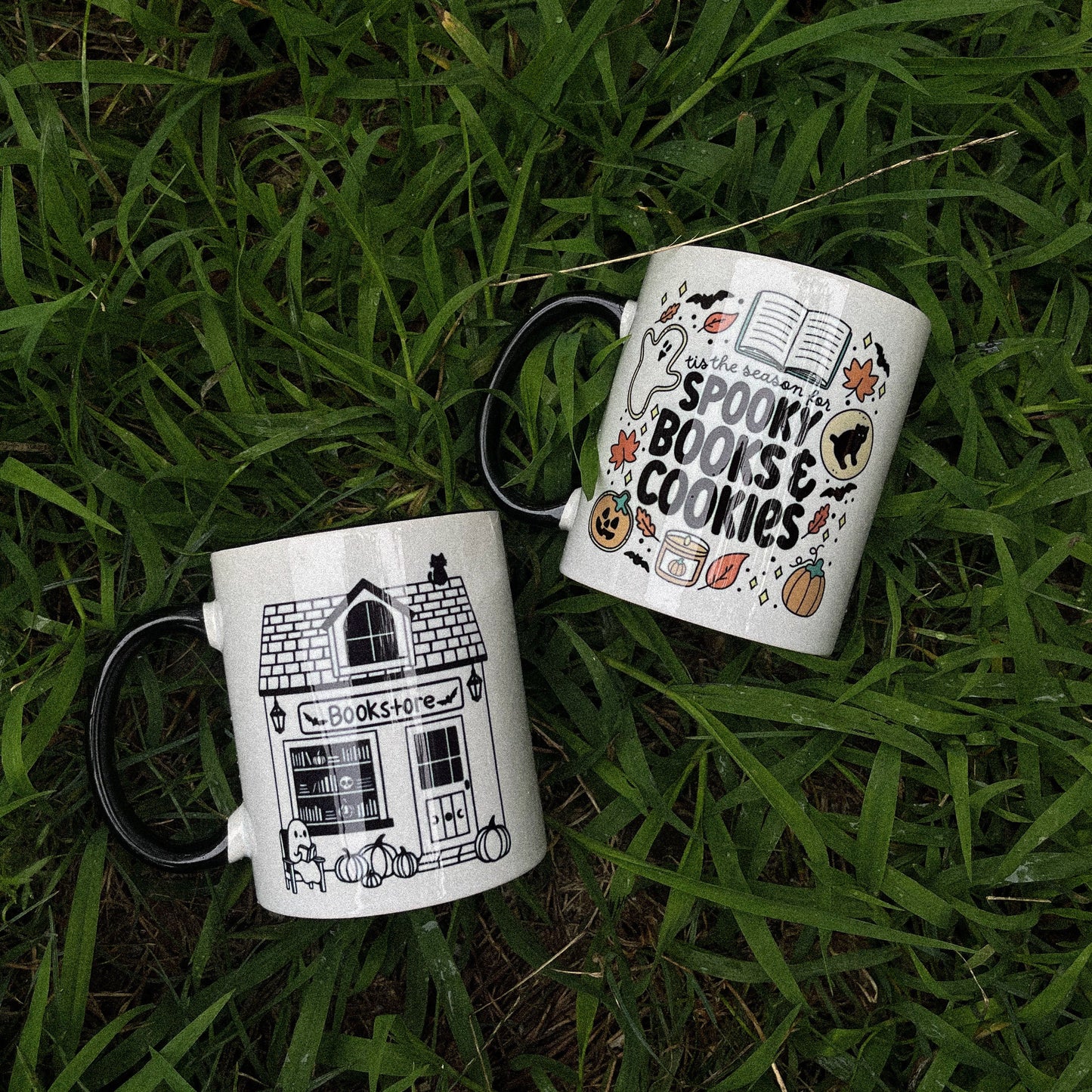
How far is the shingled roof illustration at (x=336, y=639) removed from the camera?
96 cm

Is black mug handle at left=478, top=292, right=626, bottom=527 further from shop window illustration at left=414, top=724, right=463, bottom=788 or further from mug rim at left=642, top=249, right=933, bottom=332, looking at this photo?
shop window illustration at left=414, top=724, right=463, bottom=788

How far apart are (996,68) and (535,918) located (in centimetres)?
123

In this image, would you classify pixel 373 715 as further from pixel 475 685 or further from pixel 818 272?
pixel 818 272

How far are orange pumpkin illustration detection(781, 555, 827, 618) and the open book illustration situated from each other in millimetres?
199

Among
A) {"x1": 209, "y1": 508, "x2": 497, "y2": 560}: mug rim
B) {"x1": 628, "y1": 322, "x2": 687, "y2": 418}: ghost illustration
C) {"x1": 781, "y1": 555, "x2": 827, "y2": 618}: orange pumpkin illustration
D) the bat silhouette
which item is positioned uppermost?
the bat silhouette

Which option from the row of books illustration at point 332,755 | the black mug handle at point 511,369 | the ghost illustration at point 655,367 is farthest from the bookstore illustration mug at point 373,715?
the ghost illustration at point 655,367

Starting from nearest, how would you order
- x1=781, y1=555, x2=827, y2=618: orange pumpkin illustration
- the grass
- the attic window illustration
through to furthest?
the attic window illustration → x1=781, y1=555, x2=827, y2=618: orange pumpkin illustration → the grass

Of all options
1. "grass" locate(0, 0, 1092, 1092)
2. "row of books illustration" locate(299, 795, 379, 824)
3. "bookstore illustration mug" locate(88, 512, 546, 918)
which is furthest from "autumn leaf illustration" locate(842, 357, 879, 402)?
"row of books illustration" locate(299, 795, 379, 824)

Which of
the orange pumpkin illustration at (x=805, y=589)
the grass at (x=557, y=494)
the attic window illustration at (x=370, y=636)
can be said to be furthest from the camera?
the grass at (x=557, y=494)

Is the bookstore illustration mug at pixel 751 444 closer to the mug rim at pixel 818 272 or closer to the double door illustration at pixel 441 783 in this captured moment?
the mug rim at pixel 818 272

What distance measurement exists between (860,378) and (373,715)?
24.3 inches

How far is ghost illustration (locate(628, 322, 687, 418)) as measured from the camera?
42.0 inches

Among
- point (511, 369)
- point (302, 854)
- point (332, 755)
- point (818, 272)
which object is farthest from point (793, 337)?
point (302, 854)

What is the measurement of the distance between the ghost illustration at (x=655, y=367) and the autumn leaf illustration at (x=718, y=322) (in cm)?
3
